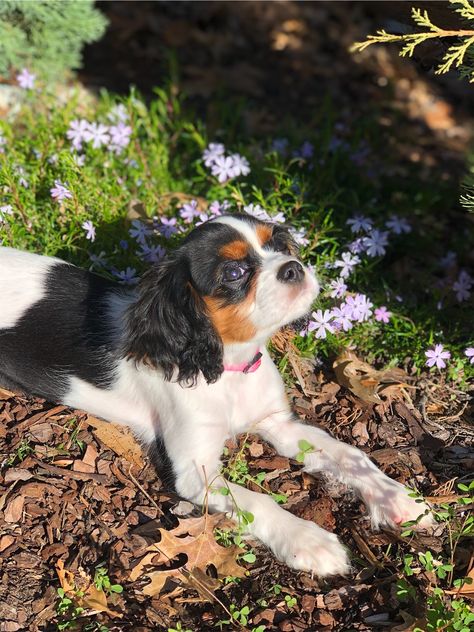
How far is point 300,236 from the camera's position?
200 inches

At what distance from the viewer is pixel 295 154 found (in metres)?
6.14

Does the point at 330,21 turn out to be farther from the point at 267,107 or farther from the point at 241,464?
the point at 241,464

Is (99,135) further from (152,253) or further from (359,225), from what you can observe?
(359,225)

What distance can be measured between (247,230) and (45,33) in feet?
11.9

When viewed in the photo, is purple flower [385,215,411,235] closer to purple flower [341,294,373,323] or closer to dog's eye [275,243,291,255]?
purple flower [341,294,373,323]

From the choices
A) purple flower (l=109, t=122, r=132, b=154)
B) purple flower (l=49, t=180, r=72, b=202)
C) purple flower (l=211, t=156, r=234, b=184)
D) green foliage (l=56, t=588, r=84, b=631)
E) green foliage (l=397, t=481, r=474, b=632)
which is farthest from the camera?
purple flower (l=109, t=122, r=132, b=154)

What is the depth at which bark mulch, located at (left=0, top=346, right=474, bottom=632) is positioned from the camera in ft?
11.5

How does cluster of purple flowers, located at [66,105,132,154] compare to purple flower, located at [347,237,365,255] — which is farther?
cluster of purple flowers, located at [66,105,132,154]

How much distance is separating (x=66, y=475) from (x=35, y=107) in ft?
12.0

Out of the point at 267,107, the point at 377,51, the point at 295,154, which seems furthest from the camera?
the point at 377,51

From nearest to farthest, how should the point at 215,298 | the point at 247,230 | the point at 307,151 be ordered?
the point at 215,298 < the point at 247,230 < the point at 307,151

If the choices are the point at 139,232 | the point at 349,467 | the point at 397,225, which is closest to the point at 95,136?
the point at 139,232

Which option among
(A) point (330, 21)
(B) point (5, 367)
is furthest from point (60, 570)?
(A) point (330, 21)

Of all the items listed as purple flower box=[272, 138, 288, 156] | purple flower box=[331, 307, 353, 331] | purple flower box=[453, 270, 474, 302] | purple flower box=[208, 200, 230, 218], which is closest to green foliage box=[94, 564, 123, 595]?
purple flower box=[331, 307, 353, 331]
